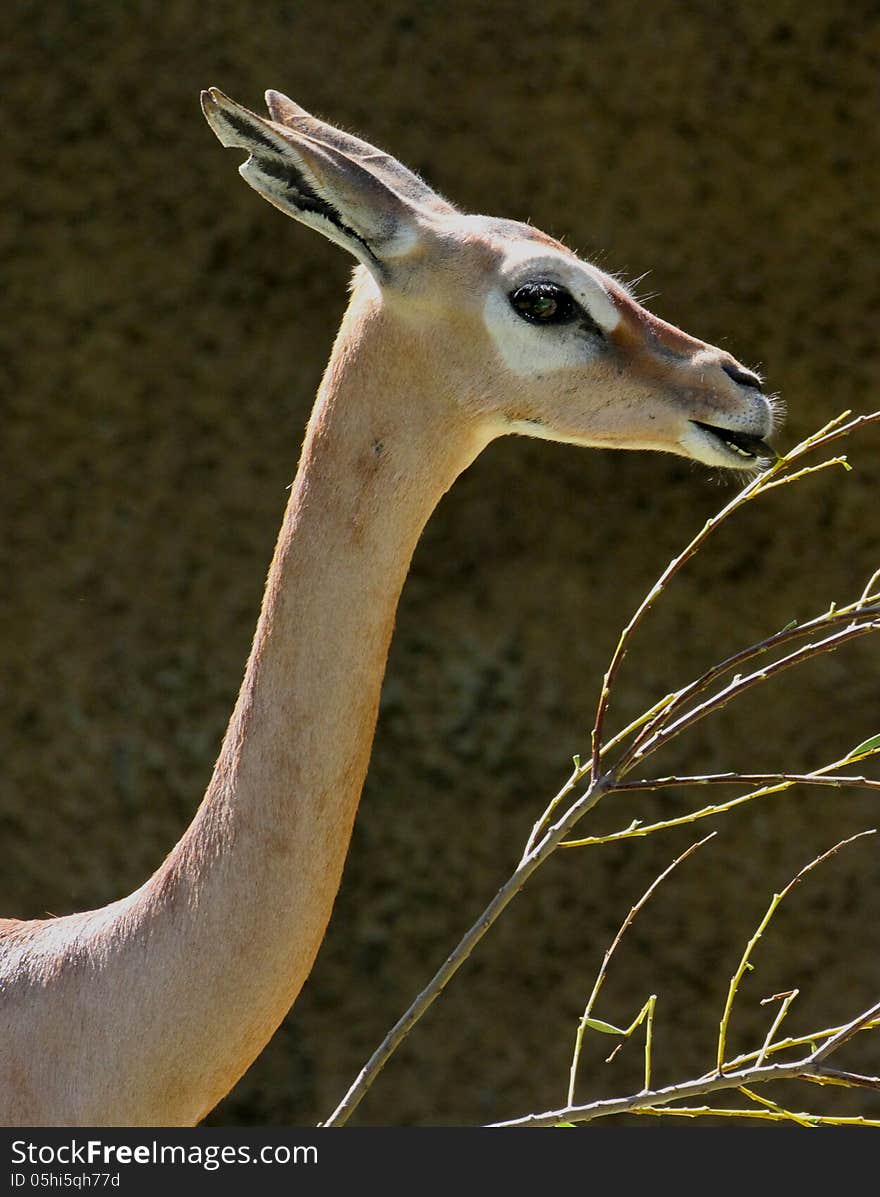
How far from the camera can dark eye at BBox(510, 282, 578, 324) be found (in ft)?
7.16

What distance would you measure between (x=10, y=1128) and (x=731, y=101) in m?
3.25

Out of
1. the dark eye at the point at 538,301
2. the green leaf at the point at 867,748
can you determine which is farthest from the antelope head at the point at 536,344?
the green leaf at the point at 867,748

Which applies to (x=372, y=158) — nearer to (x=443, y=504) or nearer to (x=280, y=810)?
(x=280, y=810)

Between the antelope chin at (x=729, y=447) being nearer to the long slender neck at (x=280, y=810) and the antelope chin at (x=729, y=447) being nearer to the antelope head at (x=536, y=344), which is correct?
the antelope head at (x=536, y=344)

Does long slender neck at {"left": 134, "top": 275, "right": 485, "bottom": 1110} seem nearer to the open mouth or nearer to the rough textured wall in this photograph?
the open mouth

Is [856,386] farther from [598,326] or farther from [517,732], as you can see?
[598,326]

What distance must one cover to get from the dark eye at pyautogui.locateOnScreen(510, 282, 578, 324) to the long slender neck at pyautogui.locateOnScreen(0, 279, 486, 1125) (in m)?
0.14

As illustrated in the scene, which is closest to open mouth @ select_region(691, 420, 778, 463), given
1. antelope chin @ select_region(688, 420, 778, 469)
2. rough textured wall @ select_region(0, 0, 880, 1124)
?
antelope chin @ select_region(688, 420, 778, 469)

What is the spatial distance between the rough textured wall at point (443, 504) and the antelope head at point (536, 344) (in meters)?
2.28

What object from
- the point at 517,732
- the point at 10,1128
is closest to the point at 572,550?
the point at 517,732

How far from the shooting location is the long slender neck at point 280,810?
212cm

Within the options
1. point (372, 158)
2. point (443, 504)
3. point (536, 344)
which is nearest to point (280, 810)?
point (536, 344)

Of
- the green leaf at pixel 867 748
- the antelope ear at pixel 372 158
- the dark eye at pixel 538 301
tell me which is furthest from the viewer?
the antelope ear at pixel 372 158

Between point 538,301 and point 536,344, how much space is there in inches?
2.1
